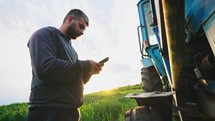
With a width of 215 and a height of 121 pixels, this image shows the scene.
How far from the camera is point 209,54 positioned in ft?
6.23

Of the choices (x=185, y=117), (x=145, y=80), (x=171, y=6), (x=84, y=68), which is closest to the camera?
(x=171, y=6)

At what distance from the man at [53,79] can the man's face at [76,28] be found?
0.29 m

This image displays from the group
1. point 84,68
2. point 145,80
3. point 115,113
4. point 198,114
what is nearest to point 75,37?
point 84,68

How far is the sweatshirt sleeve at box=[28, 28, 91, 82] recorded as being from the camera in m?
1.72

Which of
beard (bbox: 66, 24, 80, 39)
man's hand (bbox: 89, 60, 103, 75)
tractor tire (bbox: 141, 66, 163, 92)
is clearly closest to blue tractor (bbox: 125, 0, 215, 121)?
tractor tire (bbox: 141, 66, 163, 92)

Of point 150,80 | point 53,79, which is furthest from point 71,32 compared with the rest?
point 150,80

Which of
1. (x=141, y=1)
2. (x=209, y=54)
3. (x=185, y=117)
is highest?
(x=141, y=1)

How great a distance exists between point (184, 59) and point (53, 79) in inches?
41.6

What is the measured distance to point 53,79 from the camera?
1.76 meters

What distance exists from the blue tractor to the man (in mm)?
731

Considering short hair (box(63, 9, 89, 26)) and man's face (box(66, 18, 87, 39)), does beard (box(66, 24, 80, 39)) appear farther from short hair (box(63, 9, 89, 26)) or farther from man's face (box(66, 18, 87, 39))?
short hair (box(63, 9, 89, 26))

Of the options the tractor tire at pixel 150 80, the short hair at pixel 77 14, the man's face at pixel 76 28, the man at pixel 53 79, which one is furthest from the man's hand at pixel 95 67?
the tractor tire at pixel 150 80

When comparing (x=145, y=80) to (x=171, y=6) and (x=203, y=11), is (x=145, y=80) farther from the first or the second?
(x=171, y=6)

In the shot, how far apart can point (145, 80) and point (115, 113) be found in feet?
7.19
